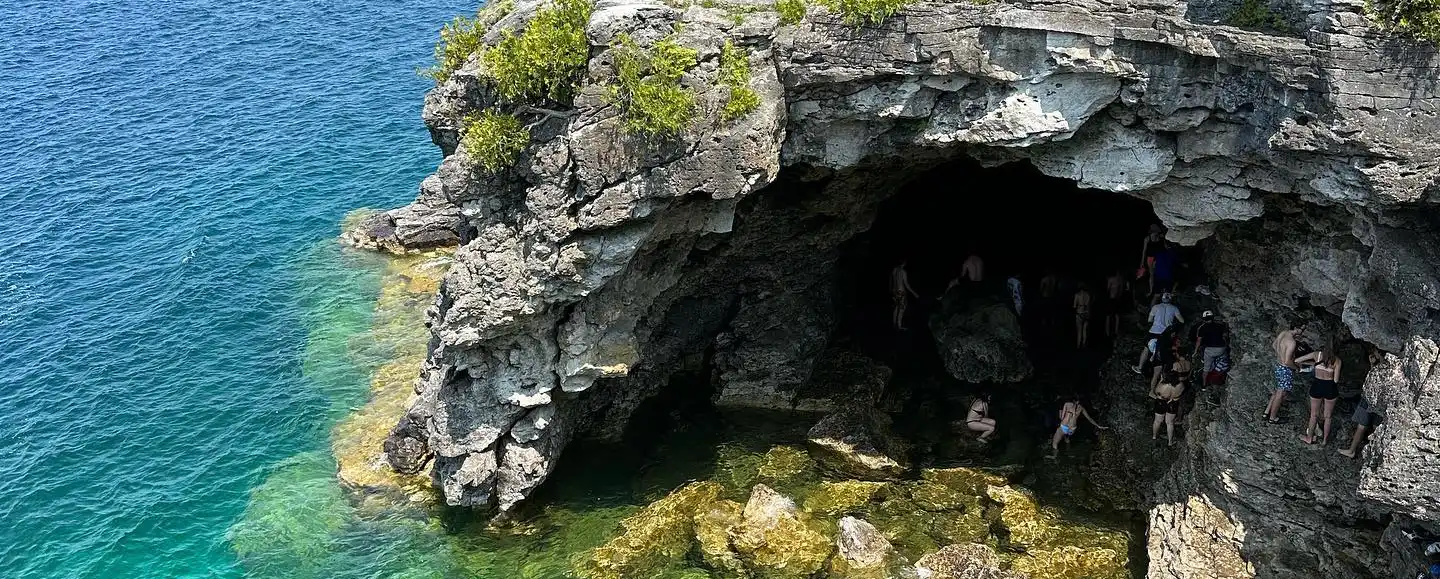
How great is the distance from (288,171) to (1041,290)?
28.0m

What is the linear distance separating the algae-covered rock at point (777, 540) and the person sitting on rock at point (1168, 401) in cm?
703

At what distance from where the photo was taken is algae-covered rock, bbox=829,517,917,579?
1805 cm

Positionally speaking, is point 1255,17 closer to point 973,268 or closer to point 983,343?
point 983,343

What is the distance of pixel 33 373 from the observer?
1060 inches

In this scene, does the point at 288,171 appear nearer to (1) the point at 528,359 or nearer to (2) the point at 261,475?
(2) the point at 261,475

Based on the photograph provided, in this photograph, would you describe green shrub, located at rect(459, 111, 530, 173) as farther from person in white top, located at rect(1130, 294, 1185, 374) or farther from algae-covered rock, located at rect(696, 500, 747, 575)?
person in white top, located at rect(1130, 294, 1185, 374)

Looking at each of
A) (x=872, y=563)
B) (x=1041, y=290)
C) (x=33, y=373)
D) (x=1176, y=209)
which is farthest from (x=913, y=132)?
(x=33, y=373)

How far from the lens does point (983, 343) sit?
23.3 meters

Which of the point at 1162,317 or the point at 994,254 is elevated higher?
the point at 1162,317

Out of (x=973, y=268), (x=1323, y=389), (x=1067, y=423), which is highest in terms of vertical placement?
(x=1323, y=389)

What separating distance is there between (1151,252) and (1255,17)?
31.0ft

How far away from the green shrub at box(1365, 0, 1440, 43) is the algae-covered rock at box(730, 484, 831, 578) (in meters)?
11.9

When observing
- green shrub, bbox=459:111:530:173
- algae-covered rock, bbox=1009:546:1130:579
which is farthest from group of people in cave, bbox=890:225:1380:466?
green shrub, bbox=459:111:530:173

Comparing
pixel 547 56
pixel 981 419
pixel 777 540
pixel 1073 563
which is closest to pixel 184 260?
pixel 547 56
